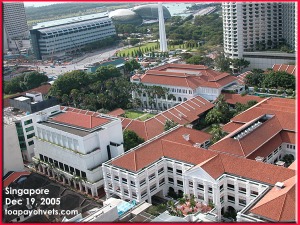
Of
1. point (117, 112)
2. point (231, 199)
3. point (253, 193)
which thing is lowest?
point (231, 199)

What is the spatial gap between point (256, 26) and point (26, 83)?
48910mm

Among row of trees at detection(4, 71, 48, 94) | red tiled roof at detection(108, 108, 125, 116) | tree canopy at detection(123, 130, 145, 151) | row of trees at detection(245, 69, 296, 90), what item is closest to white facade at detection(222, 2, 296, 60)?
row of trees at detection(245, 69, 296, 90)

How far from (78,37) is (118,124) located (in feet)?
300

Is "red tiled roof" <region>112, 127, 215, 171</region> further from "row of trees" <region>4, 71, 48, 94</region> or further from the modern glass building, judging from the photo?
the modern glass building

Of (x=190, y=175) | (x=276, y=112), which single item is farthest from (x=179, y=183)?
(x=276, y=112)

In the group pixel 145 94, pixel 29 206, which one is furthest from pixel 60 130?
pixel 145 94

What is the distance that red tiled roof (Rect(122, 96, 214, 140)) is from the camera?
4616cm

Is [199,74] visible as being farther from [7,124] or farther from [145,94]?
[7,124]

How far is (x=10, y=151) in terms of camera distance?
132 feet

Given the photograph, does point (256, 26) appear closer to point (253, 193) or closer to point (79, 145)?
point (79, 145)

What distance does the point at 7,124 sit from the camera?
40.9 metres

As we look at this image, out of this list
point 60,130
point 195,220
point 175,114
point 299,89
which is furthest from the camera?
point 175,114

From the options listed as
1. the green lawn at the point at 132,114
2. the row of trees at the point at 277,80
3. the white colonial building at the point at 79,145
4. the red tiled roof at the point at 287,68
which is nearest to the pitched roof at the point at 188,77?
the row of trees at the point at 277,80

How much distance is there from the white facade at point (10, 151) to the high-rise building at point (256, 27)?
170 ft
